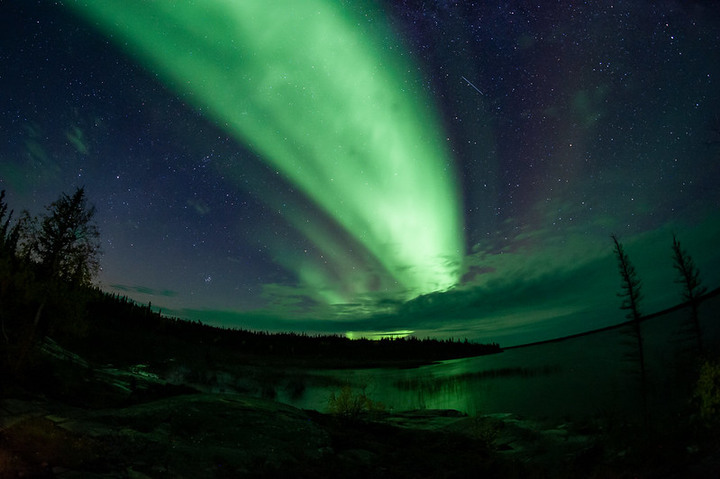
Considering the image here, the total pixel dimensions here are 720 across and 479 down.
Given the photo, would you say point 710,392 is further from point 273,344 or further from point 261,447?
point 273,344

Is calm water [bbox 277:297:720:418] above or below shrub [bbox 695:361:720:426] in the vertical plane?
below

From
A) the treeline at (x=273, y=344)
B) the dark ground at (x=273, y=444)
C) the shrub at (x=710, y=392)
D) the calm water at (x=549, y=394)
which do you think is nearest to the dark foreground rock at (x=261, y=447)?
the dark ground at (x=273, y=444)

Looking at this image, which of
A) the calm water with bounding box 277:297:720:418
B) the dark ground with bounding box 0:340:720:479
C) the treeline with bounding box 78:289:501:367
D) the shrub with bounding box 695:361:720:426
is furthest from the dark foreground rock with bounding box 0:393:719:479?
the treeline with bounding box 78:289:501:367

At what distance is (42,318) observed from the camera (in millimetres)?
27125

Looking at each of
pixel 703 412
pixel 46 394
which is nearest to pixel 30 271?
pixel 46 394

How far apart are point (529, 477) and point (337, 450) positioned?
817 centimetres

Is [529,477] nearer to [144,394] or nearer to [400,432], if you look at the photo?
[400,432]

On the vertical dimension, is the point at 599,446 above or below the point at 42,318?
below

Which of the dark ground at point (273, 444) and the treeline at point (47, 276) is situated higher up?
the treeline at point (47, 276)

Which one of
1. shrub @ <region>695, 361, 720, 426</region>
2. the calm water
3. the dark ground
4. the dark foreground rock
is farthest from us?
the calm water

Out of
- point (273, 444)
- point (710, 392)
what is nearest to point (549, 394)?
point (710, 392)

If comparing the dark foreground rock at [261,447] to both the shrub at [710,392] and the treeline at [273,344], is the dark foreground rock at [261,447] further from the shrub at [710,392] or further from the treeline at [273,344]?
the treeline at [273,344]

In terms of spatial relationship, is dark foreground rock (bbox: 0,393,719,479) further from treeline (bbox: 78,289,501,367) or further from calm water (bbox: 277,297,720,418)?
treeline (bbox: 78,289,501,367)

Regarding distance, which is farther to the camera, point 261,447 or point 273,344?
point 273,344
